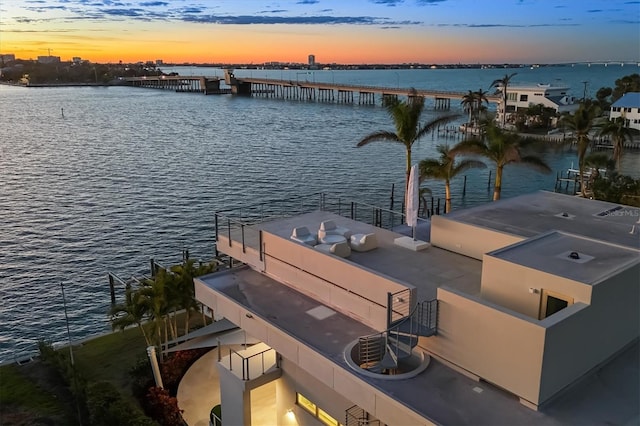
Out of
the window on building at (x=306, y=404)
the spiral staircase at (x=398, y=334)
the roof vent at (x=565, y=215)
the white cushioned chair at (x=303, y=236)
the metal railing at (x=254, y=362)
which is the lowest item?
the window on building at (x=306, y=404)

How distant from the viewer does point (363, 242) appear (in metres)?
18.0

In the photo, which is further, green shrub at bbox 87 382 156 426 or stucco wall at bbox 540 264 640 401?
green shrub at bbox 87 382 156 426

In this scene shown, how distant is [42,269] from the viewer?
38938 millimetres

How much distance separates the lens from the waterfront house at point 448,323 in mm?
11430

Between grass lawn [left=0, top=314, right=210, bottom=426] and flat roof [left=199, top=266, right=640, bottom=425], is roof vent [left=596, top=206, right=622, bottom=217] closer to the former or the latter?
flat roof [left=199, top=266, right=640, bottom=425]

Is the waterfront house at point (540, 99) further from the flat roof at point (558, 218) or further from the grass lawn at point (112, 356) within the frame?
the grass lawn at point (112, 356)

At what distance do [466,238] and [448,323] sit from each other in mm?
5652

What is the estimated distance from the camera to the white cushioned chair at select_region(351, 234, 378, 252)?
59.1ft

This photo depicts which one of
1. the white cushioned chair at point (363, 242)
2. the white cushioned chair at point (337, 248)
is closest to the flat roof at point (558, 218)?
the white cushioned chair at point (363, 242)

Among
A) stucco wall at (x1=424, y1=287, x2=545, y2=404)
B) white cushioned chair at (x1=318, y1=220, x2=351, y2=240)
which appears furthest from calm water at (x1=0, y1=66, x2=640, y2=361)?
stucco wall at (x1=424, y1=287, x2=545, y2=404)

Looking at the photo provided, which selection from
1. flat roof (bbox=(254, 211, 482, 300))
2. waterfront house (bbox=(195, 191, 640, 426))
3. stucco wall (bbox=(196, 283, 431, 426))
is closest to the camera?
waterfront house (bbox=(195, 191, 640, 426))

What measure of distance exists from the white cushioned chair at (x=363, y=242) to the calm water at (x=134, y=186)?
19.7 m

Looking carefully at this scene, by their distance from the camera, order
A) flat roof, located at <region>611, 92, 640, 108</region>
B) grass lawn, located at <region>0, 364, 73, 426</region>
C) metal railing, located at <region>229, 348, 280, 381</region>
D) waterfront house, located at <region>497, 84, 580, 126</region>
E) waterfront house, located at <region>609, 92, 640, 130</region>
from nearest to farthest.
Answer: metal railing, located at <region>229, 348, 280, 381</region>, grass lawn, located at <region>0, 364, 73, 426</region>, flat roof, located at <region>611, 92, 640, 108</region>, waterfront house, located at <region>609, 92, 640, 130</region>, waterfront house, located at <region>497, 84, 580, 126</region>

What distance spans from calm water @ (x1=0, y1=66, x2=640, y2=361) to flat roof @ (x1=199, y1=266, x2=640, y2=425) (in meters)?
21.2
